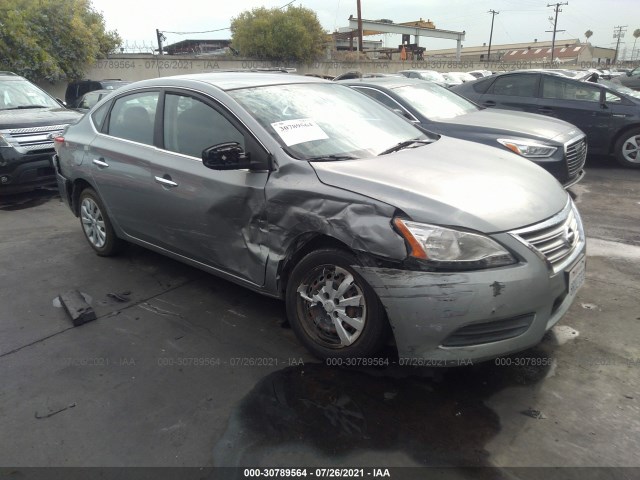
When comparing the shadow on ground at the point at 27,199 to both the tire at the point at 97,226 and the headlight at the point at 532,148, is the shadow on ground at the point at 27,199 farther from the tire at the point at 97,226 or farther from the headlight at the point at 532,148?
the headlight at the point at 532,148

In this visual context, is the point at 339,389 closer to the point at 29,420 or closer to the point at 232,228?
the point at 232,228

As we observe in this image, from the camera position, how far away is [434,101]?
715 centimetres

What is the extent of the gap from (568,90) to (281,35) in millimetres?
30983

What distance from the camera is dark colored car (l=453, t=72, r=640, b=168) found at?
8.56 metres

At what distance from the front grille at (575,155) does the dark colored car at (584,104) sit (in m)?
2.50

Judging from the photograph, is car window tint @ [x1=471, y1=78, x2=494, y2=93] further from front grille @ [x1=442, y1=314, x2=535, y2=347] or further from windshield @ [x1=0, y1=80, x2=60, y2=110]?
front grille @ [x1=442, y1=314, x2=535, y2=347]

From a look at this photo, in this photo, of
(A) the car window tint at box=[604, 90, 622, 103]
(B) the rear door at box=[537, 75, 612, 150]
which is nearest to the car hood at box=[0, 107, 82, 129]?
(B) the rear door at box=[537, 75, 612, 150]

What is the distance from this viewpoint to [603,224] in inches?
227

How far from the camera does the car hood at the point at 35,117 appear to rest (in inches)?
285

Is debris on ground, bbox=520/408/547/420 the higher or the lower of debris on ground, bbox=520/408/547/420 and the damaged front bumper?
the lower

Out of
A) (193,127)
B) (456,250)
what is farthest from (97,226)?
(456,250)

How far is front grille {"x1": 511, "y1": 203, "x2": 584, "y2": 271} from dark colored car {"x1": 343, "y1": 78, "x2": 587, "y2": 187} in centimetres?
309

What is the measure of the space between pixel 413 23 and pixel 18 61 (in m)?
40.0

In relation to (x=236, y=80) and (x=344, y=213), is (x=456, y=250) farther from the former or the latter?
(x=236, y=80)
